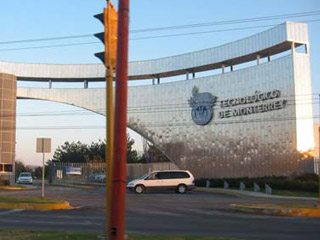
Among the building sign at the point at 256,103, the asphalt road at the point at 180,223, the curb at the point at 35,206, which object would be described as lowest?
the asphalt road at the point at 180,223

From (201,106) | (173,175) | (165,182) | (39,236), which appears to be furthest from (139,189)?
(39,236)

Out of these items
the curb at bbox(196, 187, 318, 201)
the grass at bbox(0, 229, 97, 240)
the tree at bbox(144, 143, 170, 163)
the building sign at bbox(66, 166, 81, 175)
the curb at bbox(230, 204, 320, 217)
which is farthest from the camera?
the tree at bbox(144, 143, 170, 163)

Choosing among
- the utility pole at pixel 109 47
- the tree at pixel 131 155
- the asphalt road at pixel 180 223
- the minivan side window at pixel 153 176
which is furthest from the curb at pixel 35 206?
the tree at pixel 131 155

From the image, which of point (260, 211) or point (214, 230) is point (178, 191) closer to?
point (260, 211)

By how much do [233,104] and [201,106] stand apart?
4.34m

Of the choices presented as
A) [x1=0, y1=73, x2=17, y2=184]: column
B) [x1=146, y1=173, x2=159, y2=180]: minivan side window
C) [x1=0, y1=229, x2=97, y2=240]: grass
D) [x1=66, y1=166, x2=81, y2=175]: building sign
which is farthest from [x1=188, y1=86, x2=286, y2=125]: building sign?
[x1=0, y1=229, x2=97, y2=240]: grass

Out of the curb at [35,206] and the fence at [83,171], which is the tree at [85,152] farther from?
the curb at [35,206]

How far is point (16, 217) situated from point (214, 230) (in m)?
7.43

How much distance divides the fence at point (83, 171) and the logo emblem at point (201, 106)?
588cm

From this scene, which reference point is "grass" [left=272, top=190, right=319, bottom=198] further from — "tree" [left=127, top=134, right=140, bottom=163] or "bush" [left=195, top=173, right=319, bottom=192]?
"tree" [left=127, top=134, right=140, bottom=163]

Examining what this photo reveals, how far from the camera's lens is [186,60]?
51500mm

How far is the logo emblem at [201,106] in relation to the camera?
4741cm

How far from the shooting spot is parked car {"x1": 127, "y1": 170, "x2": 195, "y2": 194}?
1380 inches

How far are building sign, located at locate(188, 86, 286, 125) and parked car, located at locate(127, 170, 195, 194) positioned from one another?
34.6ft
